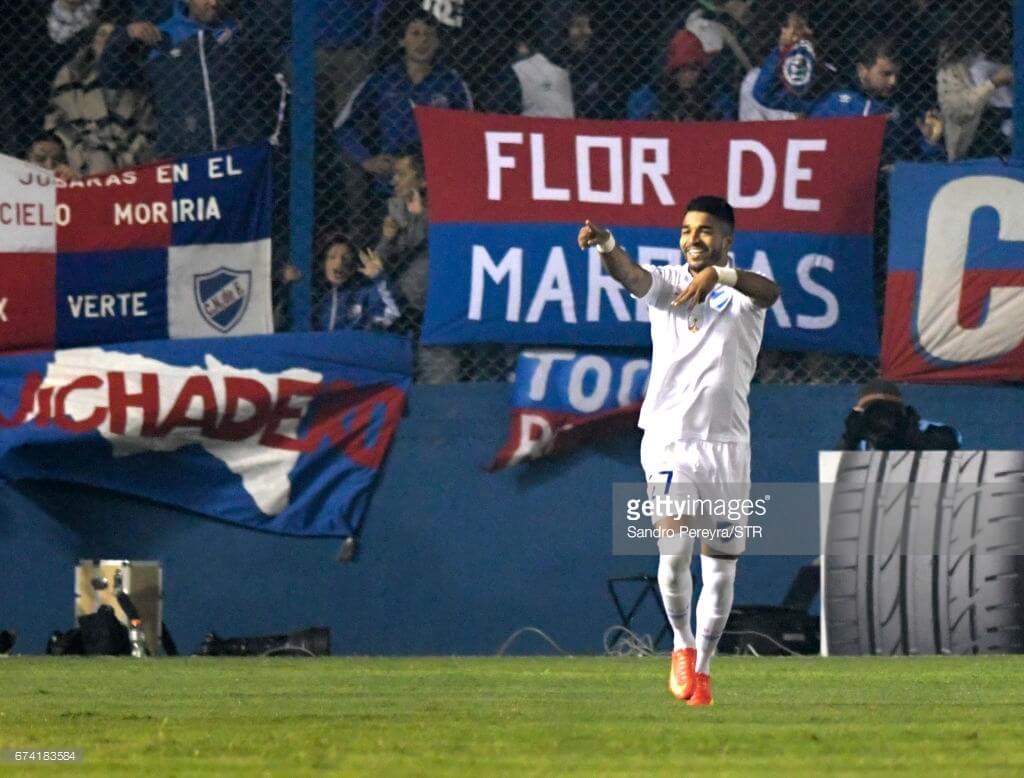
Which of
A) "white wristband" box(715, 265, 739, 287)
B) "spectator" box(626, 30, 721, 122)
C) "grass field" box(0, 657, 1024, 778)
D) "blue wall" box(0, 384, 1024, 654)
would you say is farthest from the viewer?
"spectator" box(626, 30, 721, 122)

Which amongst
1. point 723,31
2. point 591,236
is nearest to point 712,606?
point 591,236

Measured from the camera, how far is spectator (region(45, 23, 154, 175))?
1298cm

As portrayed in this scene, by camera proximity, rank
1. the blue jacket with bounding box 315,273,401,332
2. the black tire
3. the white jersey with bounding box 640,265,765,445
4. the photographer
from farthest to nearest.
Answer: the blue jacket with bounding box 315,273,401,332 → the photographer → the black tire → the white jersey with bounding box 640,265,765,445

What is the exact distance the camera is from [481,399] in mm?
13086

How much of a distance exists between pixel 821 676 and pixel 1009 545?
2632 millimetres

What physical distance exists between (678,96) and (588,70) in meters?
0.61

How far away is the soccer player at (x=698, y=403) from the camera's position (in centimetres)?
773

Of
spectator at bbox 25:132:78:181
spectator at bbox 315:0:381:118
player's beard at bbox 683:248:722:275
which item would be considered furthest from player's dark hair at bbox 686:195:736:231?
spectator at bbox 25:132:78:181

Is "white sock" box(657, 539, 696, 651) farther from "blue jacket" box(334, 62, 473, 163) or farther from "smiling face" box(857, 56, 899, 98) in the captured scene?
"smiling face" box(857, 56, 899, 98)

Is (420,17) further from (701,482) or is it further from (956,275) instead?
(701,482)

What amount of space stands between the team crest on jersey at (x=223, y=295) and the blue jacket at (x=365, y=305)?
1.83ft

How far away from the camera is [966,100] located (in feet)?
43.1

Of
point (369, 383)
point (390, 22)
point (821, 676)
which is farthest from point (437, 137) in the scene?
point (821, 676)

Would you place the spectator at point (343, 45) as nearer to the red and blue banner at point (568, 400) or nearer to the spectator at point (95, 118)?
the spectator at point (95, 118)
